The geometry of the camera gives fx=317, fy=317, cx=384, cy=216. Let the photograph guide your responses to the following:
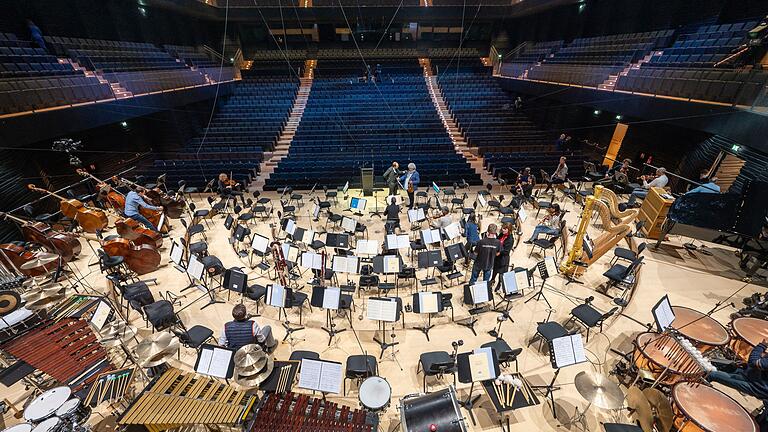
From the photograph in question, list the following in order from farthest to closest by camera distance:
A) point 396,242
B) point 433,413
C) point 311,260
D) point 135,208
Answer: point 135,208, point 396,242, point 311,260, point 433,413

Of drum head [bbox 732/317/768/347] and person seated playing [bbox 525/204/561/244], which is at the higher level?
drum head [bbox 732/317/768/347]

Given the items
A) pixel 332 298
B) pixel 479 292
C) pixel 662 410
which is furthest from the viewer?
pixel 479 292

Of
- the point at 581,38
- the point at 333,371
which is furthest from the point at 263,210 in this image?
the point at 581,38

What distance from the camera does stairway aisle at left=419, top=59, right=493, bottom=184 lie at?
50.4 feet

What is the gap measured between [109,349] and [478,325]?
722 centimetres

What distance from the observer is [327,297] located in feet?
19.0

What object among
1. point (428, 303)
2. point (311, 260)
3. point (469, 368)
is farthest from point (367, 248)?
point (469, 368)

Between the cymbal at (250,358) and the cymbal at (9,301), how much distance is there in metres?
5.10

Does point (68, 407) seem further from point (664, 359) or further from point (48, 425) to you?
point (664, 359)

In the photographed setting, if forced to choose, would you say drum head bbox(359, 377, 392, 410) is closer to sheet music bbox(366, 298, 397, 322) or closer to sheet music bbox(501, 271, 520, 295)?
sheet music bbox(366, 298, 397, 322)

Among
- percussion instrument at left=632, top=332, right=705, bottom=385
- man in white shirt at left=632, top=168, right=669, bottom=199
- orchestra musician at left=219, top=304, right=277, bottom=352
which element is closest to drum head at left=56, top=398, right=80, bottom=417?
orchestra musician at left=219, top=304, right=277, bottom=352

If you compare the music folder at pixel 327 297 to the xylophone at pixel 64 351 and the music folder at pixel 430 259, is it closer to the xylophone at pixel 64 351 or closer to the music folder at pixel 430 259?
the music folder at pixel 430 259

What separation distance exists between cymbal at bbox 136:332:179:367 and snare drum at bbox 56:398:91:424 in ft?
2.76

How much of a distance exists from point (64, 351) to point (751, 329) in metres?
11.9
